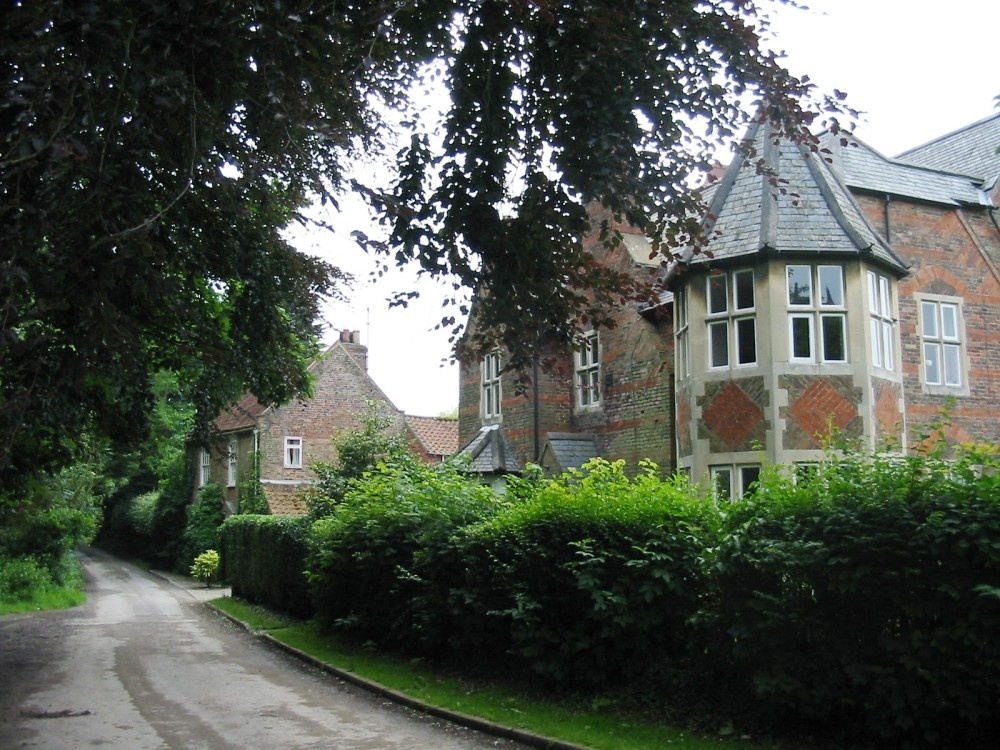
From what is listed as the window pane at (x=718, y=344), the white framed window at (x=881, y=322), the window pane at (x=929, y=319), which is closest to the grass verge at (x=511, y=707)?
the window pane at (x=718, y=344)

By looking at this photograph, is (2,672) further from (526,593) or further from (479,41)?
(479,41)

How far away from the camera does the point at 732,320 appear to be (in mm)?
17969

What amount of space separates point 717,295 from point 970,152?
9675 millimetres

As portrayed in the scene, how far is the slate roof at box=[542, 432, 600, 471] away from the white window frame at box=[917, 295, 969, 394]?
7.70 meters

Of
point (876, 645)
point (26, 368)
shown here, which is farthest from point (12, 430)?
point (876, 645)

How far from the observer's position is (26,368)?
813cm

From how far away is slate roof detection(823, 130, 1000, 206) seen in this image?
20.0m

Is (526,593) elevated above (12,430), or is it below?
below

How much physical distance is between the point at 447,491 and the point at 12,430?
7929 mm

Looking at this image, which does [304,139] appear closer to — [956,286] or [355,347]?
[956,286]

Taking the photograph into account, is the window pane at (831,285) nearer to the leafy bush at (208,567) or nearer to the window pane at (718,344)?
the window pane at (718,344)

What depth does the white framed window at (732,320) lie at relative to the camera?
58.4 feet

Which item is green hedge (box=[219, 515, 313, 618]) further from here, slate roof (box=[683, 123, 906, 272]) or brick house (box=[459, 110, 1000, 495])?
slate roof (box=[683, 123, 906, 272])

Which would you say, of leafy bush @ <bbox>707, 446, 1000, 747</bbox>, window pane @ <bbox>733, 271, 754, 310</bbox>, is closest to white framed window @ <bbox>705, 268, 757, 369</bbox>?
window pane @ <bbox>733, 271, 754, 310</bbox>
